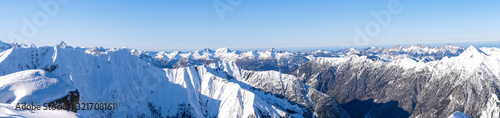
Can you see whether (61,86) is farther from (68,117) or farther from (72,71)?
(72,71)

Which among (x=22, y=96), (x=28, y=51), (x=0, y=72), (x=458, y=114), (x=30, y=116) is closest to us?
(x=30, y=116)

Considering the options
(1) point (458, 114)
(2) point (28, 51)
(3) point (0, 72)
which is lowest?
(1) point (458, 114)

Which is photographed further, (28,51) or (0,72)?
(28,51)

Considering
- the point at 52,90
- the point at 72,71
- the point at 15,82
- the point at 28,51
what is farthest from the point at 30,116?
the point at 28,51

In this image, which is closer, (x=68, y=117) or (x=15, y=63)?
(x=68, y=117)

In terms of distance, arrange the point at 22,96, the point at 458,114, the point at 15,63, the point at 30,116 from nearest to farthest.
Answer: the point at 30,116, the point at 22,96, the point at 458,114, the point at 15,63

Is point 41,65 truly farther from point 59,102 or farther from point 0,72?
point 59,102

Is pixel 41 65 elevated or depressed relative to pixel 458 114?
elevated

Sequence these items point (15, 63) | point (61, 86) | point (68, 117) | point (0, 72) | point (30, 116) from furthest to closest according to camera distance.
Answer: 1. point (15, 63)
2. point (0, 72)
3. point (61, 86)
4. point (68, 117)
5. point (30, 116)

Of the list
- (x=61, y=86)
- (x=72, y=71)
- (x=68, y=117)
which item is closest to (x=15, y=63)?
(x=72, y=71)
